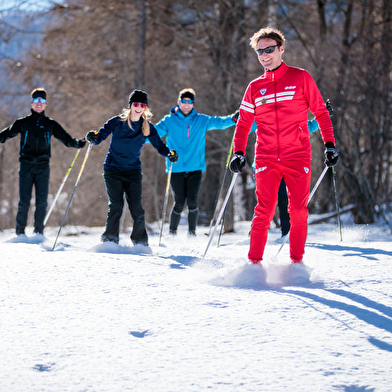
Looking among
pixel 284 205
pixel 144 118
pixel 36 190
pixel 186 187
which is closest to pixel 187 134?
pixel 186 187

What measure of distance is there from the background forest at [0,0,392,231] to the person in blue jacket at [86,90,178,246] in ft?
16.9

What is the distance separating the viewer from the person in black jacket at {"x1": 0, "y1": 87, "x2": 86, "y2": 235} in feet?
19.6

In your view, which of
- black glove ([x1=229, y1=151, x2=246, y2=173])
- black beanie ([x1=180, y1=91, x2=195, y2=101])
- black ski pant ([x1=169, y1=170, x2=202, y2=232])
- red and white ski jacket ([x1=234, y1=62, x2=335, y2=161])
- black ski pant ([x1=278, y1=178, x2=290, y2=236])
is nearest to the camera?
red and white ski jacket ([x1=234, y1=62, x2=335, y2=161])

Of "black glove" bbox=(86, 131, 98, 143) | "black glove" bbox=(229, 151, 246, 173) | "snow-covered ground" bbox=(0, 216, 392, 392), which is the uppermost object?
"black glove" bbox=(86, 131, 98, 143)

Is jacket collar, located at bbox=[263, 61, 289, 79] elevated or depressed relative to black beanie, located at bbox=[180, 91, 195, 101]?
depressed

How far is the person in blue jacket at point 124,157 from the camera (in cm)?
488

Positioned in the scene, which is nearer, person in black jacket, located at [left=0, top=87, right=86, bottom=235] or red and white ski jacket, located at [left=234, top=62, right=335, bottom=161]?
red and white ski jacket, located at [left=234, top=62, right=335, bottom=161]

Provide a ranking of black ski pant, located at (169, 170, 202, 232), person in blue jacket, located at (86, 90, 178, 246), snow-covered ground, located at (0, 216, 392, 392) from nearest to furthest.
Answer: snow-covered ground, located at (0, 216, 392, 392)
person in blue jacket, located at (86, 90, 178, 246)
black ski pant, located at (169, 170, 202, 232)

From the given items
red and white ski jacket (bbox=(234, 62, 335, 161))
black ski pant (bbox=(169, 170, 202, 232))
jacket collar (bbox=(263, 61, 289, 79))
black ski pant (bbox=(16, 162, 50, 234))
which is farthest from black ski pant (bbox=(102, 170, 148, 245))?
jacket collar (bbox=(263, 61, 289, 79))

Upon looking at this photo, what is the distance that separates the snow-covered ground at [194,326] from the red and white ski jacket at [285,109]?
2.74 feet

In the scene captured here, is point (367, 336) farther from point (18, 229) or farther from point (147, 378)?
point (18, 229)

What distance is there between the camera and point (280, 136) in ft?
10.8

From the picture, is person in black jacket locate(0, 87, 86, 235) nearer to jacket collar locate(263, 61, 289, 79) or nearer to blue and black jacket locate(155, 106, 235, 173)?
blue and black jacket locate(155, 106, 235, 173)

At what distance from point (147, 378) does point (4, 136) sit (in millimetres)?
4987
